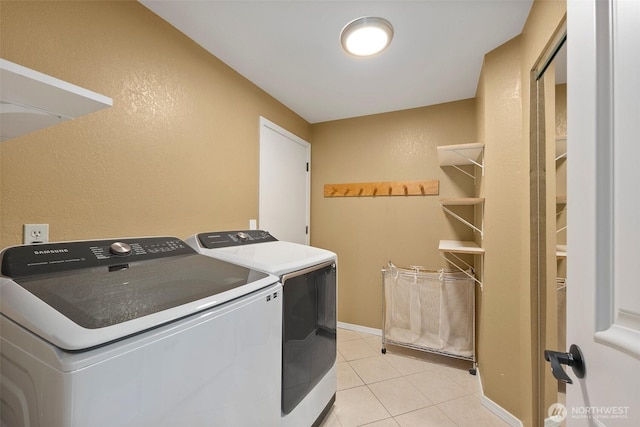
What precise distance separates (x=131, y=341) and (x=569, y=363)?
1000 mm

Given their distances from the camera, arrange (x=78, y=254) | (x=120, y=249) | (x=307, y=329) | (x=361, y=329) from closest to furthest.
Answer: (x=78, y=254), (x=120, y=249), (x=307, y=329), (x=361, y=329)

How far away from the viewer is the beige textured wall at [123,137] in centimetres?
102

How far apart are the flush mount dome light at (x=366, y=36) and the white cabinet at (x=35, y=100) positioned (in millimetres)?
1380

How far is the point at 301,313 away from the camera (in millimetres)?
1297

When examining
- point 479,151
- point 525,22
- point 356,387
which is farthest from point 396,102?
point 356,387

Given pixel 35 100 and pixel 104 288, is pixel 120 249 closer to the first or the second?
pixel 104 288

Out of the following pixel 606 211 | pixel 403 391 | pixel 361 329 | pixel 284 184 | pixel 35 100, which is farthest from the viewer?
pixel 361 329

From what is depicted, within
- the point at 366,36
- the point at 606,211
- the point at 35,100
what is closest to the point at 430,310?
the point at 606,211

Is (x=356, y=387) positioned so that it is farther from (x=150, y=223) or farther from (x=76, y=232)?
(x=76, y=232)

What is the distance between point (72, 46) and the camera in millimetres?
1133

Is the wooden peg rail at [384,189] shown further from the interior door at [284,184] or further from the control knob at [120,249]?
the control knob at [120,249]

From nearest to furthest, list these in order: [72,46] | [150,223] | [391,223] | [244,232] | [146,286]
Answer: [146,286] → [72,46] → [150,223] → [244,232] → [391,223]

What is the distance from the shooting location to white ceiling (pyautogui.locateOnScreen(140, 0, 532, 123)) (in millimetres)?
1410

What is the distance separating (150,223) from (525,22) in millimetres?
2442
